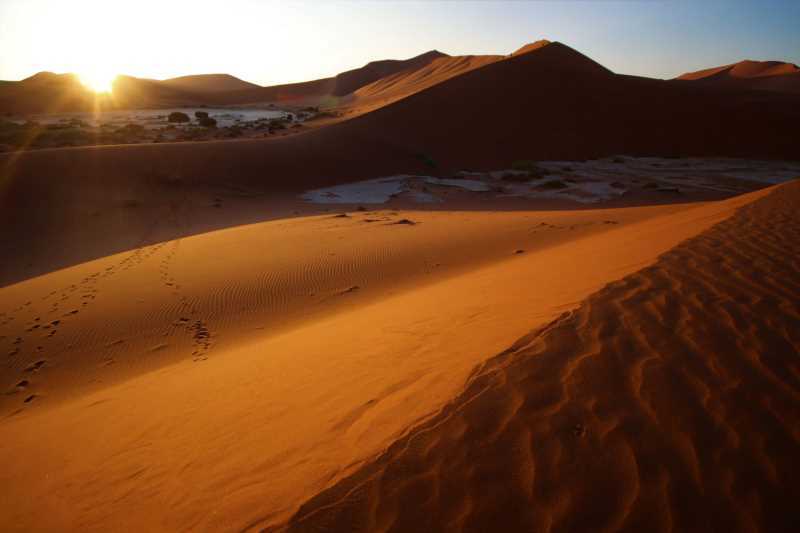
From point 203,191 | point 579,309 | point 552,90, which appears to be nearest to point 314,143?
point 203,191

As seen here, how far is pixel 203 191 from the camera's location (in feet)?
59.4

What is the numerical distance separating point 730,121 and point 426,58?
222 feet

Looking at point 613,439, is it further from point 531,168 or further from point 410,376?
point 531,168

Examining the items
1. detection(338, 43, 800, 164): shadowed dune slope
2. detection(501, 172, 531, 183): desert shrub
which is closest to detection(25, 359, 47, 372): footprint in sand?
detection(501, 172, 531, 183): desert shrub

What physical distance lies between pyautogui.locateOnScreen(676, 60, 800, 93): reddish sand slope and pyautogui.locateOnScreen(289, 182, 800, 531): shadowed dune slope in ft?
156

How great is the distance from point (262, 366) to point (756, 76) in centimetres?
7824

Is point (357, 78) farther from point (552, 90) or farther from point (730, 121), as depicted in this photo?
point (730, 121)

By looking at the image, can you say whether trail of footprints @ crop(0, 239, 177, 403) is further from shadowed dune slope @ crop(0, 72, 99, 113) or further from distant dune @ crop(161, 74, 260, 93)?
distant dune @ crop(161, 74, 260, 93)

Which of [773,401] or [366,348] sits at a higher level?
[773,401]

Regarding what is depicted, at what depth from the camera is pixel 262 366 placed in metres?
4.62

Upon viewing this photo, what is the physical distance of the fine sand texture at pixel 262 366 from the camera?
2598mm

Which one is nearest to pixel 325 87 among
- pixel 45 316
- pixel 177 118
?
pixel 177 118

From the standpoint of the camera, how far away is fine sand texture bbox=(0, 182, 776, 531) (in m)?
2.60

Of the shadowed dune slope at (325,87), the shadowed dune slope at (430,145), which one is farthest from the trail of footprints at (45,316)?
the shadowed dune slope at (325,87)
